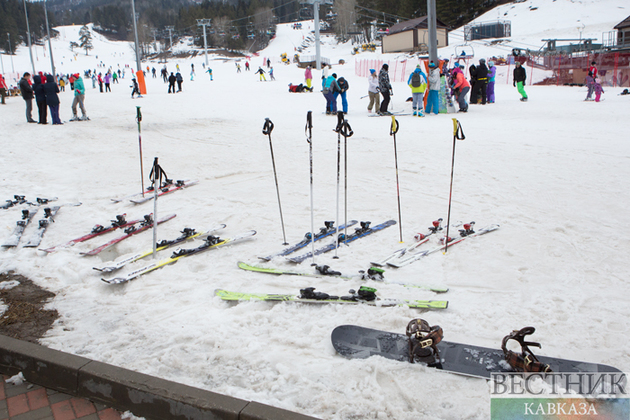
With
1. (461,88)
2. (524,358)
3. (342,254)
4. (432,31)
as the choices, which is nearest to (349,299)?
(342,254)

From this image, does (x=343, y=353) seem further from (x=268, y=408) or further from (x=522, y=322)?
(x=522, y=322)

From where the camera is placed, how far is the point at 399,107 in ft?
54.3

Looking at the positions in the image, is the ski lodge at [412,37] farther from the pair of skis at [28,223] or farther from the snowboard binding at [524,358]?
the snowboard binding at [524,358]

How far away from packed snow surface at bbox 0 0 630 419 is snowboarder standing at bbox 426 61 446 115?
2.43 meters

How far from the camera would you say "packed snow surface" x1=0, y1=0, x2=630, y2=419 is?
295 centimetres

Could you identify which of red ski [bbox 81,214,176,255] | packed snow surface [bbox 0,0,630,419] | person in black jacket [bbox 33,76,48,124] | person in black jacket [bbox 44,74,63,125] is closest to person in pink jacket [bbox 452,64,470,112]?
packed snow surface [bbox 0,0,630,419]

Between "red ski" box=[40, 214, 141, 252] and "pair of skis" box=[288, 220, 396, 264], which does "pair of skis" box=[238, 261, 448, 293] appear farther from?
"red ski" box=[40, 214, 141, 252]

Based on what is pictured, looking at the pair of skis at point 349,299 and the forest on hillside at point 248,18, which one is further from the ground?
the forest on hillside at point 248,18

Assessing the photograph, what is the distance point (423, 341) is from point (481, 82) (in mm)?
15182

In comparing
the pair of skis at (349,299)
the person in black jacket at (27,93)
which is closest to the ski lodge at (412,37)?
the person in black jacket at (27,93)

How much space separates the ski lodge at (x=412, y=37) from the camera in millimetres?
50062

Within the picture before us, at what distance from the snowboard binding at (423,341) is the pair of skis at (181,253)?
9.54 feet

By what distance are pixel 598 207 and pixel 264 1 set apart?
145m

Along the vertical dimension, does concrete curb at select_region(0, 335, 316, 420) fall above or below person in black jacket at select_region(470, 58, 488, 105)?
below
